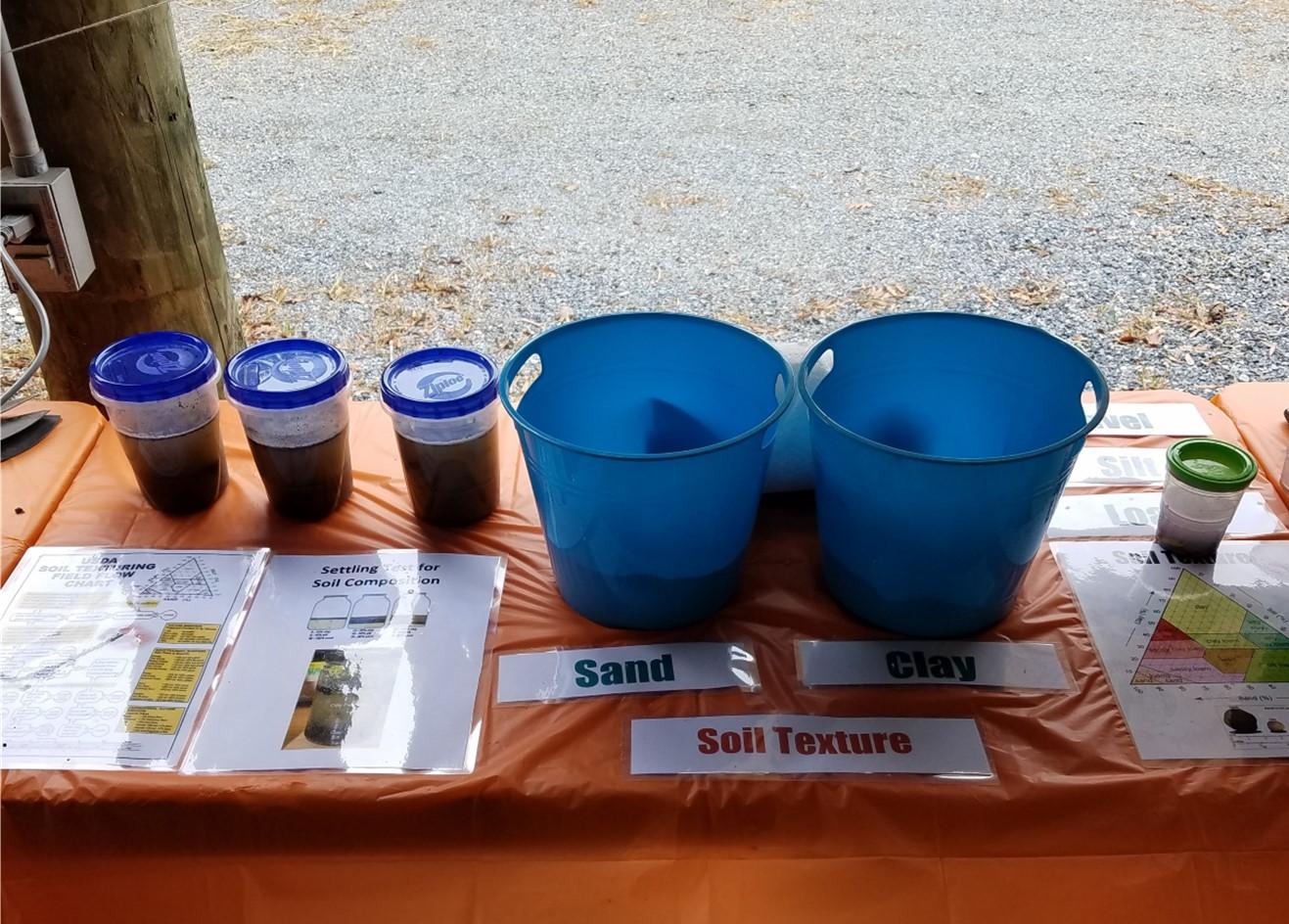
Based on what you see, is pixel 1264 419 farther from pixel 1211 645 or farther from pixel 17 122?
pixel 17 122

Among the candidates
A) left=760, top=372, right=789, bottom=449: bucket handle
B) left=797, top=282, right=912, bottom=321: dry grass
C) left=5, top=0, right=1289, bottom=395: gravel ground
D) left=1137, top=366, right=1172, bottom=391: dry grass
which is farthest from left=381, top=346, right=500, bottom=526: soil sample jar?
left=1137, top=366, right=1172, bottom=391: dry grass

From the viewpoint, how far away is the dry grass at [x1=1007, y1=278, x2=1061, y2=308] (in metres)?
2.33

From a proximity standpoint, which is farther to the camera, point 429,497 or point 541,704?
point 429,497

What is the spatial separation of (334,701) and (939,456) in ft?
1.69

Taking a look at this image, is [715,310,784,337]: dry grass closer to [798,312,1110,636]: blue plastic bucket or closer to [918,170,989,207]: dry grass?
[918,170,989,207]: dry grass

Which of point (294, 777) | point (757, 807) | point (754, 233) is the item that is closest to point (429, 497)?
point (294, 777)

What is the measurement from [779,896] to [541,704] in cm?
23

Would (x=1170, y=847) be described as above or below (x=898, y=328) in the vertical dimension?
below

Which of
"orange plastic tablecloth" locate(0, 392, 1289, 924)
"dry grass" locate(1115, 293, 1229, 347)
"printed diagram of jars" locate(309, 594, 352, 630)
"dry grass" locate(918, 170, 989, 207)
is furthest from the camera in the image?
"dry grass" locate(918, 170, 989, 207)

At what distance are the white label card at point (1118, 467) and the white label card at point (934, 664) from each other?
266 millimetres

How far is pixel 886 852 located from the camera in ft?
2.32

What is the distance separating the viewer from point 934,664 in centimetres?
80

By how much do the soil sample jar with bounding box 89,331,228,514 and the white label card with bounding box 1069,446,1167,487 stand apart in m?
0.86

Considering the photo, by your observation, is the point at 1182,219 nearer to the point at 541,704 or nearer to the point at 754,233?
the point at 754,233
